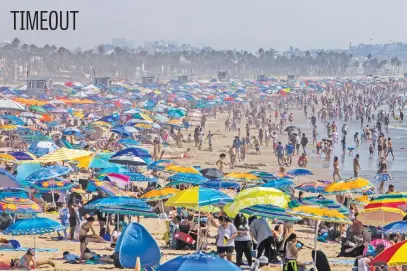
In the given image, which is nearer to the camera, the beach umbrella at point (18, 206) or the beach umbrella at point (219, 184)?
the beach umbrella at point (18, 206)

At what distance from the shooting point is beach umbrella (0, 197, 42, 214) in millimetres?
12930

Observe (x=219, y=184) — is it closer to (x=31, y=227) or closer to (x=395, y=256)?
(x=31, y=227)

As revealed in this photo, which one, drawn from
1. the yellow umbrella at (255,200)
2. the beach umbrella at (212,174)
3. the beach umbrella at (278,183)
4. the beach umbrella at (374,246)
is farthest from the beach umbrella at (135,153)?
the beach umbrella at (374,246)

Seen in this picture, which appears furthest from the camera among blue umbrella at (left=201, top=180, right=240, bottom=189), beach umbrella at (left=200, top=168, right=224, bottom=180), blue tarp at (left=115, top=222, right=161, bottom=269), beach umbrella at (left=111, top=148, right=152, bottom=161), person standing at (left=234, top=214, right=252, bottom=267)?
beach umbrella at (left=111, top=148, right=152, bottom=161)

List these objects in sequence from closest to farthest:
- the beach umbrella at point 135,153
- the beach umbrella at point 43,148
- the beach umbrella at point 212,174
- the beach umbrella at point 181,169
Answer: the beach umbrella at point 181,169
the beach umbrella at point 212,174
the beach umbrella at point 135,153
the beach umbrella at point 43,148

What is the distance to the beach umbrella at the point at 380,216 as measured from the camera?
13.3 m

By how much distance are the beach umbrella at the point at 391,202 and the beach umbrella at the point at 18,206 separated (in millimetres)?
5382

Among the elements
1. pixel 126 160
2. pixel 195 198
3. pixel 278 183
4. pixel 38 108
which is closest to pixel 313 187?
pixel 278 183

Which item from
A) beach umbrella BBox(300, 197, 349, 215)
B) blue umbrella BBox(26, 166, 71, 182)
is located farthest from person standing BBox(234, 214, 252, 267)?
blue umbrella BBox(26, 166, 71, 182)

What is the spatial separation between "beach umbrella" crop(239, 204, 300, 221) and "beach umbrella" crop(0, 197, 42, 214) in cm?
328

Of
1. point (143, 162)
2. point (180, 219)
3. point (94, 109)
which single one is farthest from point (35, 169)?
point (94, 109)

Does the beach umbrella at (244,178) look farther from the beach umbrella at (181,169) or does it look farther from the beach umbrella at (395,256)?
the beach umbrella at (395,256)

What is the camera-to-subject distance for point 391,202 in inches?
537

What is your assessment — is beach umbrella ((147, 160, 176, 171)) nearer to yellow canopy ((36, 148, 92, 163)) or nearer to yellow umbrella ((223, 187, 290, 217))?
yellow canopy ((36, 148, 92, 163))
